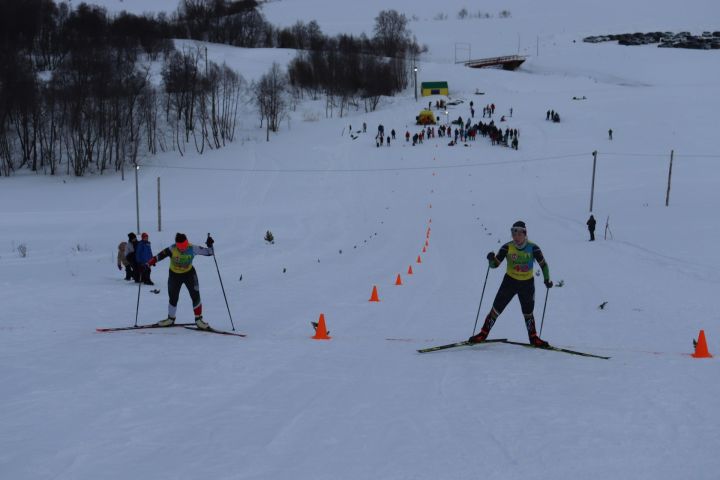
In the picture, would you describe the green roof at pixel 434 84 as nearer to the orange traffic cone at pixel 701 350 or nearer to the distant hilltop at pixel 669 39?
the distant hilltop at pixel 669 39

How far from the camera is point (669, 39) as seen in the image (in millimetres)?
123312

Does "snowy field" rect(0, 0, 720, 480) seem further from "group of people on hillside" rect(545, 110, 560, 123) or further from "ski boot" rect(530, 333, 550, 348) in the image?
"group of people on hillside" rect(545, 110, 560, 123)

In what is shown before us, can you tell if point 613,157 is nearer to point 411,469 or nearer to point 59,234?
point 59,234

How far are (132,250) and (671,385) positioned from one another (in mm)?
14606

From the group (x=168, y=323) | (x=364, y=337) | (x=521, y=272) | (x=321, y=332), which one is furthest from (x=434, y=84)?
(x=521, y=272)

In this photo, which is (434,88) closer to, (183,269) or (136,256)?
(136,256)

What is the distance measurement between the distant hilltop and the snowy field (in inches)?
3252

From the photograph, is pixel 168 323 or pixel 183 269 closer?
pixel 183 269

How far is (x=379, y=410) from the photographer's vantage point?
6.64 meters

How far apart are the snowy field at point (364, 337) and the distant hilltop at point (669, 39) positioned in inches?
3252

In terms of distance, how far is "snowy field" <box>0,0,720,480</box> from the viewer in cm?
551

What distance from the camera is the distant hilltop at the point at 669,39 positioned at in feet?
373

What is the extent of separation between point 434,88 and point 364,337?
77355 millimetres

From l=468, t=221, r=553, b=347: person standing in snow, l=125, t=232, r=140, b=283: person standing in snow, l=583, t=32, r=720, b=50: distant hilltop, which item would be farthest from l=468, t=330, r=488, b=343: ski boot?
l=583, t=32, r=720, b=50: distant hilltop
